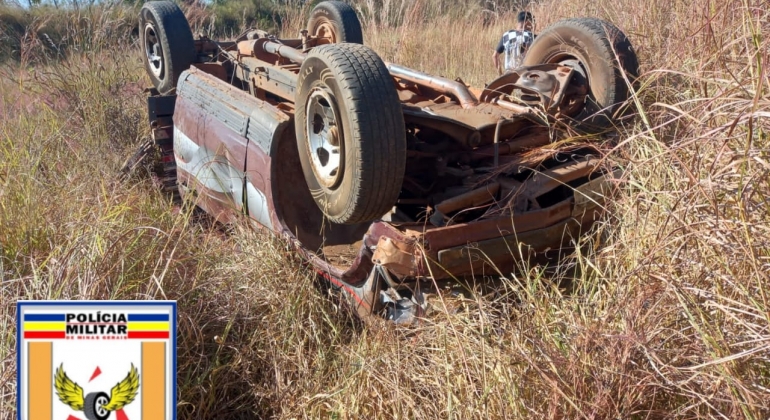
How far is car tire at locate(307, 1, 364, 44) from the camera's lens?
245 inches

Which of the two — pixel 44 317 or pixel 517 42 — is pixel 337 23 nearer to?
pixel 517 42

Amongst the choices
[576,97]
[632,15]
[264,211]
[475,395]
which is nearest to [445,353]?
[475,395]

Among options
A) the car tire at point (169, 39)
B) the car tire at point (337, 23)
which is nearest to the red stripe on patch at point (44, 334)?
the car tire at point (169, 39)

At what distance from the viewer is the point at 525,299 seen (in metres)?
2.88

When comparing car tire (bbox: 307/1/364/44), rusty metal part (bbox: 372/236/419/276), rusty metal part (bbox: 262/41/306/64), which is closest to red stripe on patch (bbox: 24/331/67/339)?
rusty metal part (bbox: 372/236/419/276)

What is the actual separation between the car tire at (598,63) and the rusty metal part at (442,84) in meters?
0.63

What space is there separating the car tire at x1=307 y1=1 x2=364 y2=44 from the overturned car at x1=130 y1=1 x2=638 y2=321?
137 cm

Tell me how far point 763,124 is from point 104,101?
18.6 feet

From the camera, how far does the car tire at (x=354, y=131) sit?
9.42 ft

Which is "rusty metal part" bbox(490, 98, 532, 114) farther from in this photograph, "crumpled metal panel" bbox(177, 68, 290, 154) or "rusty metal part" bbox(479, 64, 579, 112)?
"crumpled metal panel" bbox(177, 68, 290, 154)

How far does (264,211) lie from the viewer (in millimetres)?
3814

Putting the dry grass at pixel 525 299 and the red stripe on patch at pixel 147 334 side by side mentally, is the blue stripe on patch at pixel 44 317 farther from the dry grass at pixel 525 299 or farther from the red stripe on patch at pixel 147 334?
the dry grass at pixel 525 299

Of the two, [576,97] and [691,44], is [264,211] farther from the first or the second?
[691,44]

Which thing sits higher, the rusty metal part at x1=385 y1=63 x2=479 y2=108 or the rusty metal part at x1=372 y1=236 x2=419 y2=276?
the rusty metal part at x1=385 y1=63 x2=479 y2=108
